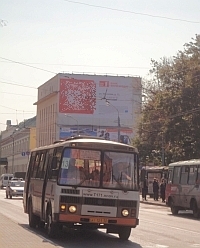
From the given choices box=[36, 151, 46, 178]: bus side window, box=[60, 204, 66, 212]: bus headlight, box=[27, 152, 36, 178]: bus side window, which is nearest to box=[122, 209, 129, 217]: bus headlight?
box=[60, 204, 66, 212]: bus headlight

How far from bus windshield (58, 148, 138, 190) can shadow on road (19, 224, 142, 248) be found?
150 cm

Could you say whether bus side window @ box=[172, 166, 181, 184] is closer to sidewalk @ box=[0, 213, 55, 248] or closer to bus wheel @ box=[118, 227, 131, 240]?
sidewalk @ box=[0, 213, 55, 248]

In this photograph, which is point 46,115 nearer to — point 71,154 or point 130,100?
point 130,100

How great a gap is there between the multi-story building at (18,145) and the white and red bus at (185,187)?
7417cm

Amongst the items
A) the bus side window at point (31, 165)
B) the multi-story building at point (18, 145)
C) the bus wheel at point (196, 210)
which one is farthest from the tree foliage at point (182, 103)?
the multi-story building at point (18, 145)

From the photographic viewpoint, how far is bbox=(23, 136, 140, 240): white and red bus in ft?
58.2

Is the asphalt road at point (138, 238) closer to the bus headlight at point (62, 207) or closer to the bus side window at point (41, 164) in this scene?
the bus headlight at point (62, 207)

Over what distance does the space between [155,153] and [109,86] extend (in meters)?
24.2

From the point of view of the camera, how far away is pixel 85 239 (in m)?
18.7

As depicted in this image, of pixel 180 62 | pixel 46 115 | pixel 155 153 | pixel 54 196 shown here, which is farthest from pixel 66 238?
pixel 46 115

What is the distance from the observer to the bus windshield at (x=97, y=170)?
58.8ft

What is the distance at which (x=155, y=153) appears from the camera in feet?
244

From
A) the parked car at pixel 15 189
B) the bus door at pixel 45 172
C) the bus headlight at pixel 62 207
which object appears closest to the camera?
the bus headlight at pixel 62 207

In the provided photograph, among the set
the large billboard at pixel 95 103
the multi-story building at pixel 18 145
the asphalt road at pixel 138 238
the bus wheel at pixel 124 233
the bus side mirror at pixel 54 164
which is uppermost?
the large billboard at pixel 95 103
